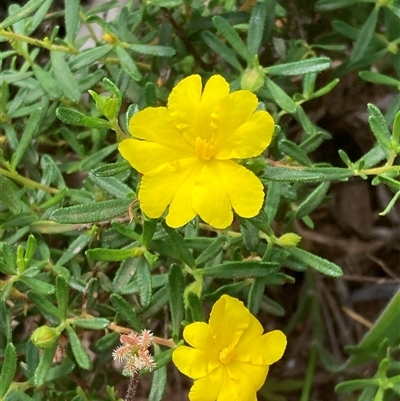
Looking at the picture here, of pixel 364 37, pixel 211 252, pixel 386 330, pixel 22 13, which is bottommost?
pixel 386 330

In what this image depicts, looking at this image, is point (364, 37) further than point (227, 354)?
Yes

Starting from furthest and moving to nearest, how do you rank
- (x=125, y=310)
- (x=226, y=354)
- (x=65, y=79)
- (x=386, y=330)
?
(x=386, y=330) < (x=65, y=79) < (x=125, y=310) < (x=226, y=354)

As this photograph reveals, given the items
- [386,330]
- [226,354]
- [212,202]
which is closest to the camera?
[212,202]

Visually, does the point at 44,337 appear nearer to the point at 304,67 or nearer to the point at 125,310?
the point at 125,310

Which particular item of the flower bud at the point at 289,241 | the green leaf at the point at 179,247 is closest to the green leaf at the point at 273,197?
the flower bud at the point at 289,241

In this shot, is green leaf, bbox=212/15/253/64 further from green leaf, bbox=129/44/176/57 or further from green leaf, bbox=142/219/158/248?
green leaf, bbox=142/219/158/248

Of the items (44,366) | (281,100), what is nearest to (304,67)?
(281,100)

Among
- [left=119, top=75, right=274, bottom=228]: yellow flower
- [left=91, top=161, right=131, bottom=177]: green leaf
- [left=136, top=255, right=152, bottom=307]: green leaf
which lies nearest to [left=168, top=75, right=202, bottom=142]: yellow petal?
[left=119, top=75, right=274, bottom=228]: yellow flower
